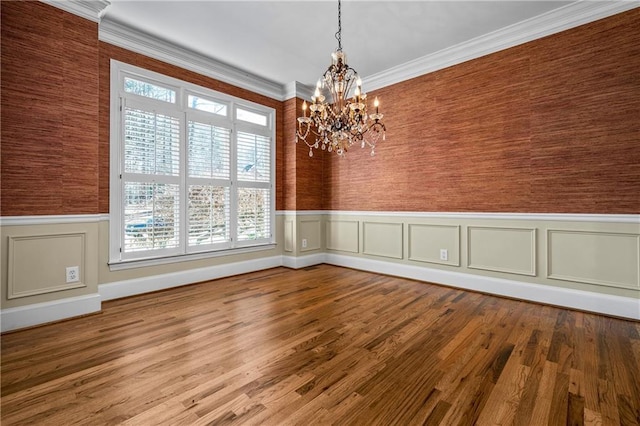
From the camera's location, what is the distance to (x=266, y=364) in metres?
2.00

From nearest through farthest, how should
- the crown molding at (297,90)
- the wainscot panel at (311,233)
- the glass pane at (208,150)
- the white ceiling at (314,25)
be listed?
the white ceiling at (314,25) → the glass pane at (208,150) → the crown molding at (297,90) → the wainscot panel at (311,233)

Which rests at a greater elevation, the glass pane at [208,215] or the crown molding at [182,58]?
the crown molding at [182,58]

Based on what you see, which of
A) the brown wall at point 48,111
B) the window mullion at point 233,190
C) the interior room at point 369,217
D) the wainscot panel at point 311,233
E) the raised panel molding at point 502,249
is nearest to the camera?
the interior room at point 369,217

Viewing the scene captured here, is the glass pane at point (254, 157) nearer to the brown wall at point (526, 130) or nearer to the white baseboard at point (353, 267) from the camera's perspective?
the white baseboard at point (353, 267)

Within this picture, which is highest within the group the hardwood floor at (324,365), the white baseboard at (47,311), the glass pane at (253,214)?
the glass pane at (253,214)

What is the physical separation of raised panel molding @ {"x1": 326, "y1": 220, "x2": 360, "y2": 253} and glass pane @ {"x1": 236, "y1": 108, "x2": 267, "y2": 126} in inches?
80.0

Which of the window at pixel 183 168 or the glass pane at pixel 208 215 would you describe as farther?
the glass pane at pixel 208 215

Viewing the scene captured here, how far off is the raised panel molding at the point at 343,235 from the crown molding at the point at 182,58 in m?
2.35

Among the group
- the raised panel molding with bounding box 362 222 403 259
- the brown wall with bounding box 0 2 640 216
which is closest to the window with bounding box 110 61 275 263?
the brown wall with bounding box 0 2 640 216

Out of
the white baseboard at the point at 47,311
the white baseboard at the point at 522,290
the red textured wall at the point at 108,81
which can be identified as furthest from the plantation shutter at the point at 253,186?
the white baseboard at the point at 47,311

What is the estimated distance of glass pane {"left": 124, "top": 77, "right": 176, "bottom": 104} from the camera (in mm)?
3434

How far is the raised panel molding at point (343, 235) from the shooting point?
16.3 ft

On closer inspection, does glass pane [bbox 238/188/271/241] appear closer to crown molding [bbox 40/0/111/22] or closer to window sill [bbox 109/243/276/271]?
window sill [bbox 109/243/276/271]

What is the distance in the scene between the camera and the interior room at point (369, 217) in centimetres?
178
